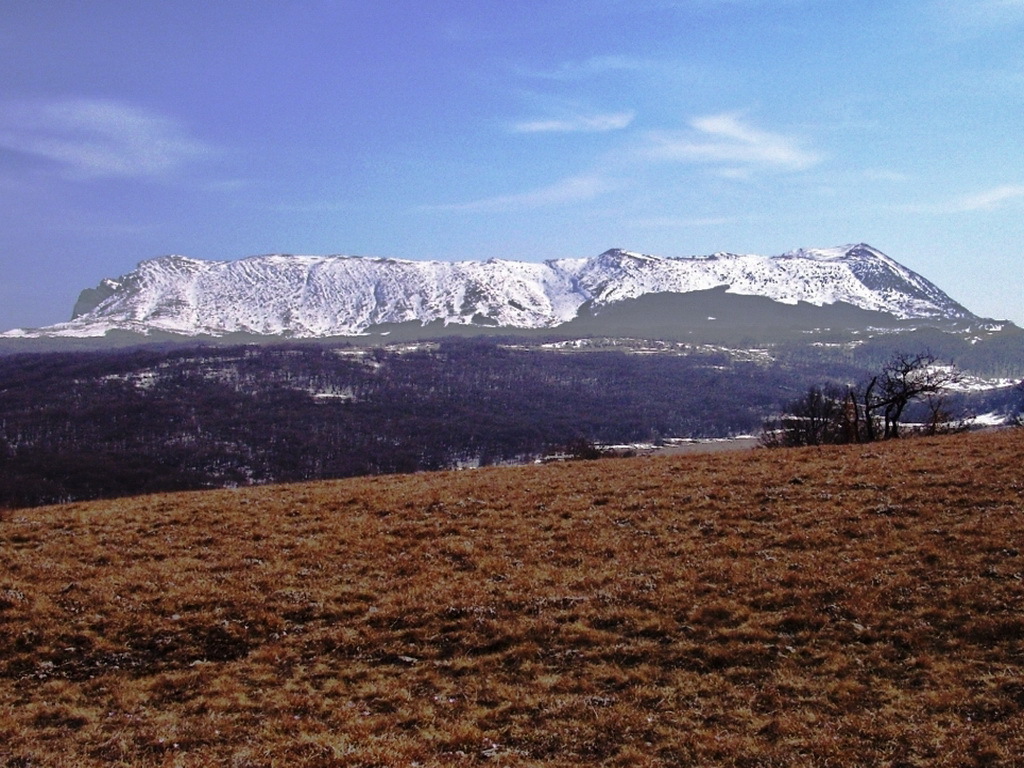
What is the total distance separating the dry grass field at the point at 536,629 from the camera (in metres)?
12.6

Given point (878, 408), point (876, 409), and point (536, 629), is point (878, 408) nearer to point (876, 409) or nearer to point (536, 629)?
point (876, 409)

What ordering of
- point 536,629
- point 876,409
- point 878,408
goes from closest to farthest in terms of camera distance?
point 536,629 → point 878,408 → point 876,409

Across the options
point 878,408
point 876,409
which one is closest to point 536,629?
point 878,408

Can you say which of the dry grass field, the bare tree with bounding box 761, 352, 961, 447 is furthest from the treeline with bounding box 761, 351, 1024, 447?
the dry grass field

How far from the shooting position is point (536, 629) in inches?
678

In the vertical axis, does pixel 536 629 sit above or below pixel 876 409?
below

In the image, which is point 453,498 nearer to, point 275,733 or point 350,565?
point 350,565

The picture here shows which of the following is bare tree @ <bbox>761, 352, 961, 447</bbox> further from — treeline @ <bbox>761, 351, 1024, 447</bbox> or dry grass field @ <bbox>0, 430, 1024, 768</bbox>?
dry grass field @ <bbox>0, 430, 1024, 768</bbox>

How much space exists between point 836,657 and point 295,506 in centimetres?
2099

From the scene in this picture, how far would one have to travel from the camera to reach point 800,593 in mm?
18172

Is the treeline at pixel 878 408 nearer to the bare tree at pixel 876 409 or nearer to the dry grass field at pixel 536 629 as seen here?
the bare tree at pixel 876 409

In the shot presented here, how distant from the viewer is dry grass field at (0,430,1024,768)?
1260cm

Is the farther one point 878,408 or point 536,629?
point 878,408

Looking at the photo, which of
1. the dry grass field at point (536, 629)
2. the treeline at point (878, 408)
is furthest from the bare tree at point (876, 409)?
the dry grass field at point (536, 629)
